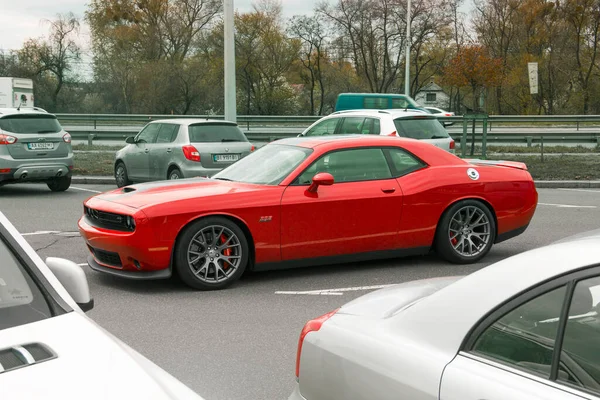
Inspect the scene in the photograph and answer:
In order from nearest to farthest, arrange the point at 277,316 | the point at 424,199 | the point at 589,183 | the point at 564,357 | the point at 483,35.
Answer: the point at 564,357 < the point at 277,316 < the point at 424,199 < the point at 589,183 < the point at 483,35

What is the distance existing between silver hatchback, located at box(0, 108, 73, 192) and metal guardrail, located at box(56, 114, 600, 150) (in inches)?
395

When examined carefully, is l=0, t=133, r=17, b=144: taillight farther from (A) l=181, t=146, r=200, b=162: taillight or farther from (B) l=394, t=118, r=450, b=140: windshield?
(B) l=394, t=118, r=450, b=140: windshield

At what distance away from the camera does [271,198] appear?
26.5 ft

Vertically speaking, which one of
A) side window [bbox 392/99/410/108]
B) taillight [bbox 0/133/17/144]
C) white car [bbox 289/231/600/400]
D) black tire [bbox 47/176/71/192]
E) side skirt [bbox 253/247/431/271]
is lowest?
side skirt [bbox 253/247/431/271]

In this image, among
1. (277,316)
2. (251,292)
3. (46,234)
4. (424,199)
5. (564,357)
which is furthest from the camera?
(46,234)

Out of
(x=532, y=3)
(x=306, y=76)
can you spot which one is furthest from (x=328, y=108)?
(x=532, y=3)

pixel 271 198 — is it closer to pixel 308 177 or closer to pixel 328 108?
pixel 308 177

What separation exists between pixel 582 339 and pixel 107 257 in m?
6.13

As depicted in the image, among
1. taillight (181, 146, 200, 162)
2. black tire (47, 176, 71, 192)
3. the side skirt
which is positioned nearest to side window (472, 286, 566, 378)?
the side skirt

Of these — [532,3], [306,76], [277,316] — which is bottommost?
[277,316]

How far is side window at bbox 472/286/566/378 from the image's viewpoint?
254 centimetres

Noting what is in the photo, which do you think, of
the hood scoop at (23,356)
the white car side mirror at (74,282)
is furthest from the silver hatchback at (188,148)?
the hood scoop at (23,356)

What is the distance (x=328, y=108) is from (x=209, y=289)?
59.4m

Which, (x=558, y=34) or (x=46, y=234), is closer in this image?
(x=46, y=234)
